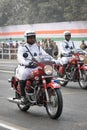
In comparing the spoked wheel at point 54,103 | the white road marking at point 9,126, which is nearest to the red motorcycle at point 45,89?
the spoked wheel at point 54,103

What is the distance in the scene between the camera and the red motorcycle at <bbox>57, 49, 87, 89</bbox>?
15.3 metres

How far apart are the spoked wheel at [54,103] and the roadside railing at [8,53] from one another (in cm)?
2846

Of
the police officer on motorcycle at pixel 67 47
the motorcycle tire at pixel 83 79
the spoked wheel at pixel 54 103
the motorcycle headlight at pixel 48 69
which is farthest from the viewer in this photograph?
the police officer on motorcycle at pixel 67 47

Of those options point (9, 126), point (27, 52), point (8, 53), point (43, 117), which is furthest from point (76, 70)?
point (8, 53)

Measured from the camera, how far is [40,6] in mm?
47656

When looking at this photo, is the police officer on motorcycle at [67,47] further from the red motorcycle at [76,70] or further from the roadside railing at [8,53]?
the roadside railing at [8,53]

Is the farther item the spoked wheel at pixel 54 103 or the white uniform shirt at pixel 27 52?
the white uniform shirt at pixel 27 52

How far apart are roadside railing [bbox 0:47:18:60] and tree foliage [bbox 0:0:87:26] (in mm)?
6358

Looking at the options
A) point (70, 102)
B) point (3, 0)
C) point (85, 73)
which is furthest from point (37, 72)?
point (3, 0)

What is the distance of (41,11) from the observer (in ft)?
156

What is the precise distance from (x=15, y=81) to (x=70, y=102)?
6.16 feet

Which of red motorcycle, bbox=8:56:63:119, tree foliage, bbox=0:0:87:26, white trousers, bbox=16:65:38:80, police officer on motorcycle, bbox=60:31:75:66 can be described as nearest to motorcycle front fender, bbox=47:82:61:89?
red motorcycle, bbox=8:56:63:119

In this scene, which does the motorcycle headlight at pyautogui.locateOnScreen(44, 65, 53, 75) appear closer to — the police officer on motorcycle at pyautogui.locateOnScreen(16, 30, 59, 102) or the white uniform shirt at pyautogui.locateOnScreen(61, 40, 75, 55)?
the police officer on motorcycle at pyautogui.locateOnScreen(16, 30, 59, 102)

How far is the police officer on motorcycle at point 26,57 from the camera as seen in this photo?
10.1 metres
